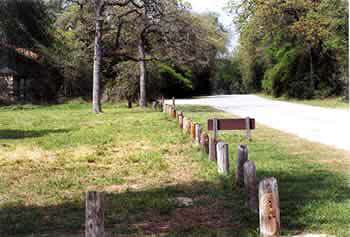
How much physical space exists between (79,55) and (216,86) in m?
53.3

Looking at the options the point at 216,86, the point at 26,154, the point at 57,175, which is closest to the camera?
the point at 57,175

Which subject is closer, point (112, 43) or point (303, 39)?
point (112, 43)

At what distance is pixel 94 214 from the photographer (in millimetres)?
4559

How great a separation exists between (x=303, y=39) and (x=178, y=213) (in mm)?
38404

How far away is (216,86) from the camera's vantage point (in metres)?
88.5

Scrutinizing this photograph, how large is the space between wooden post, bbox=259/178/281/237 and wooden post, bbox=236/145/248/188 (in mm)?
2331

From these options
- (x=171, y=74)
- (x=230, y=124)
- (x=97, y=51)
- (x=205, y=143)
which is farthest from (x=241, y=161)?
(x=171, y=74)

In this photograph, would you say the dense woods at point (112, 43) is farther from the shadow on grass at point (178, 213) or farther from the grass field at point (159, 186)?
the shadow on grass at point (178, 213)

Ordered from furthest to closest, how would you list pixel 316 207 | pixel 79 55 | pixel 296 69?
pixel 296 69
pixel 79 55
pixel 316 207

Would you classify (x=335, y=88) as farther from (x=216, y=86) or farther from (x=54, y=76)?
(x=216, y=86)

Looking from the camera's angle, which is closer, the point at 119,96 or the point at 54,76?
the point at 119,96

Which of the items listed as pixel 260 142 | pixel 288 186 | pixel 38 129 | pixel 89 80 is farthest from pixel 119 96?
pixel 288 186

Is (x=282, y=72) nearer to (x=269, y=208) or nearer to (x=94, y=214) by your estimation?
(x=269, y=208)

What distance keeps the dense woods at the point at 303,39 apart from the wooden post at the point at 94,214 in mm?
32930
